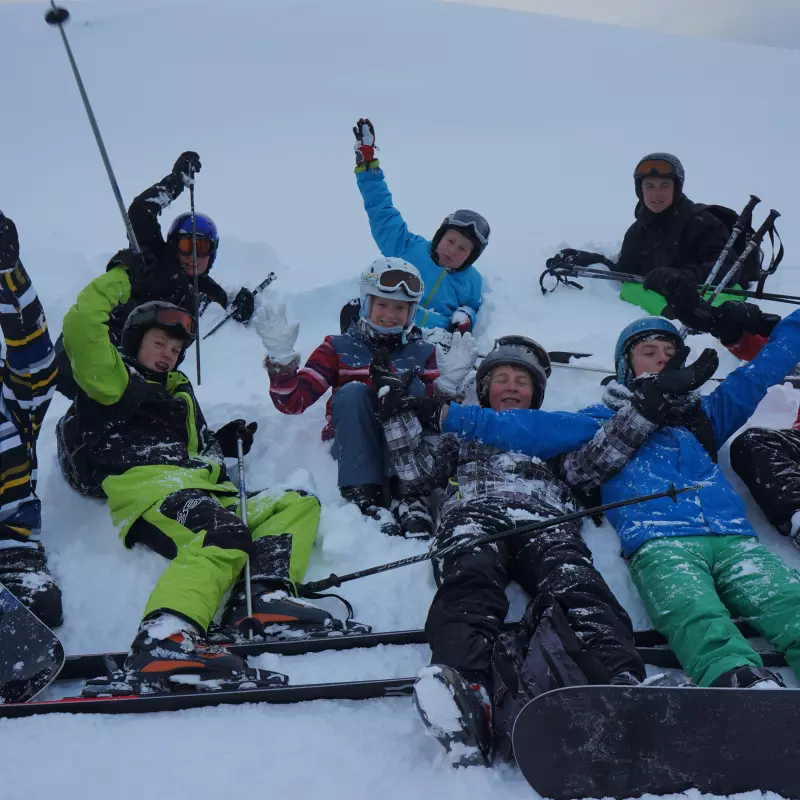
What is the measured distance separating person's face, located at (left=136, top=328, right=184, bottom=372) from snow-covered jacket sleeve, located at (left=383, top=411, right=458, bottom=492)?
1.20 meters

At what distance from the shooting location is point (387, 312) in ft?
14.5

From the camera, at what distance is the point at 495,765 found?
7.43 feet

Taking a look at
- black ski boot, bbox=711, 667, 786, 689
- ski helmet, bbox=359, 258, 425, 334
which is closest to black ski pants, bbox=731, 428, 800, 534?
black ski boot, bbox=711, 667, 786, 689

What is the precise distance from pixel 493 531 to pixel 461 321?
8.20 ft

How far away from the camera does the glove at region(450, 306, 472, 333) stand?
5410 mm

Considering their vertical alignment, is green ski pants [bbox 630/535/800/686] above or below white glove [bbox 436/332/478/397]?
below

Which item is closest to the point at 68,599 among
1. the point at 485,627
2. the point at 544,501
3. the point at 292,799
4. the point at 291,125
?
the point at 292,799

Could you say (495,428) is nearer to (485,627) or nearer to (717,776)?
(485,627)

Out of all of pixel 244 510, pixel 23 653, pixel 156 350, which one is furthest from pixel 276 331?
pixel 23 653

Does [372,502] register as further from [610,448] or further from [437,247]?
[437,247]

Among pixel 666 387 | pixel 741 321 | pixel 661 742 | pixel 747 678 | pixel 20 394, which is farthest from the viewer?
pixel 741 321

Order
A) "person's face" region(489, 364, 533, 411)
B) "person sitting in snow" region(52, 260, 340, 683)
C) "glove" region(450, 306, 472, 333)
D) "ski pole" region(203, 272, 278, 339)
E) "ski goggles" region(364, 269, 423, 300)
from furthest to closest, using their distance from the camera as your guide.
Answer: "ski pole" region(203, 272, 278, 339), "glove" region(450, 306, 472, 333), "ski goggles" region(364, 269, 423, 300), "person's face" region(489, 364, 533, 411), "person sitting in snow" region(52, 260, 340, 683)

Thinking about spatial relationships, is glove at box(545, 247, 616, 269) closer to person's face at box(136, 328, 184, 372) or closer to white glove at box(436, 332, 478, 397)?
white glove at box(436, 332, 478, 397)

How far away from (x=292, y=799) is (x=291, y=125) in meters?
17.3
